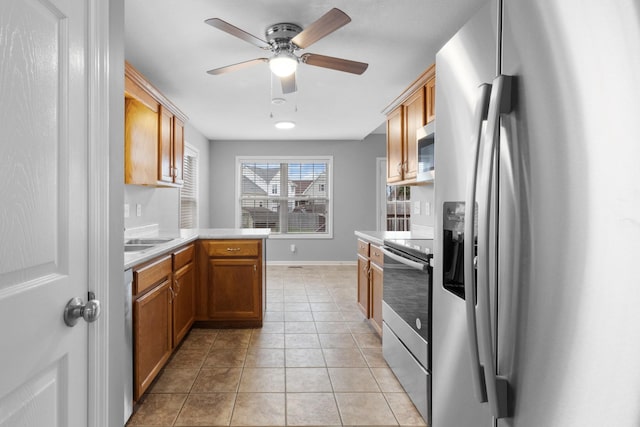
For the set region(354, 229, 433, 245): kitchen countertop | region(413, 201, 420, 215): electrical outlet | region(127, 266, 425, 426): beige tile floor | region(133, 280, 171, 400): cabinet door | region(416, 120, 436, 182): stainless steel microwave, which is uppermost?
region(416, 120, 436, 182): stainless steel microwave

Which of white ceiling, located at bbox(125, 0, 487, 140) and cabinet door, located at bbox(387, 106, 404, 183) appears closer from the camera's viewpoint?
white ceiling, located at bbox(125, 0, 487, 140)

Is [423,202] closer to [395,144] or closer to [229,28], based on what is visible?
[395,144]

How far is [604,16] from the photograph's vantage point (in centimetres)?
60

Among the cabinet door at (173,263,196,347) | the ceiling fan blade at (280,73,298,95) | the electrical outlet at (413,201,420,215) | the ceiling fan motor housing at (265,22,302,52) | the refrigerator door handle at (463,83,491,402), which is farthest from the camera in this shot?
the electrical outlet at (413,201,420,215)

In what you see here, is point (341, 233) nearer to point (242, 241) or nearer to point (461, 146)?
point (242, 241)

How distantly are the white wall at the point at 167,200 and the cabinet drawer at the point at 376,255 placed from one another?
2224 mm

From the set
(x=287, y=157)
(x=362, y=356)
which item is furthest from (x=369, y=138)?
(x=362, y=356)

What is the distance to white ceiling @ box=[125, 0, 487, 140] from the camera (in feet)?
7.33

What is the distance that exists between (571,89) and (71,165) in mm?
1131

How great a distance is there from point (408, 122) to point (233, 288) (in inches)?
84.3

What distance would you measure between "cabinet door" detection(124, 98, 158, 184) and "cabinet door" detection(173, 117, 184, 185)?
0.44 m

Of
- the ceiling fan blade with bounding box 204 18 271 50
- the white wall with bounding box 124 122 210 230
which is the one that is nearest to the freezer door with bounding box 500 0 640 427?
the ceiling fan blade with bounding box 204 18 271 50

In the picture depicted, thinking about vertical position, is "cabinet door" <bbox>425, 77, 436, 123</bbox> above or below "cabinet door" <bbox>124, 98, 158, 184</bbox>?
above

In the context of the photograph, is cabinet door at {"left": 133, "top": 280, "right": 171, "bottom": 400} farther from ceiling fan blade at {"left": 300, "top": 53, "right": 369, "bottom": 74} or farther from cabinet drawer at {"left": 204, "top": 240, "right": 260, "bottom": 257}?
ceiling fan blade at {"left": 300, "top": 53, "right": 369, "bottom": 74}
